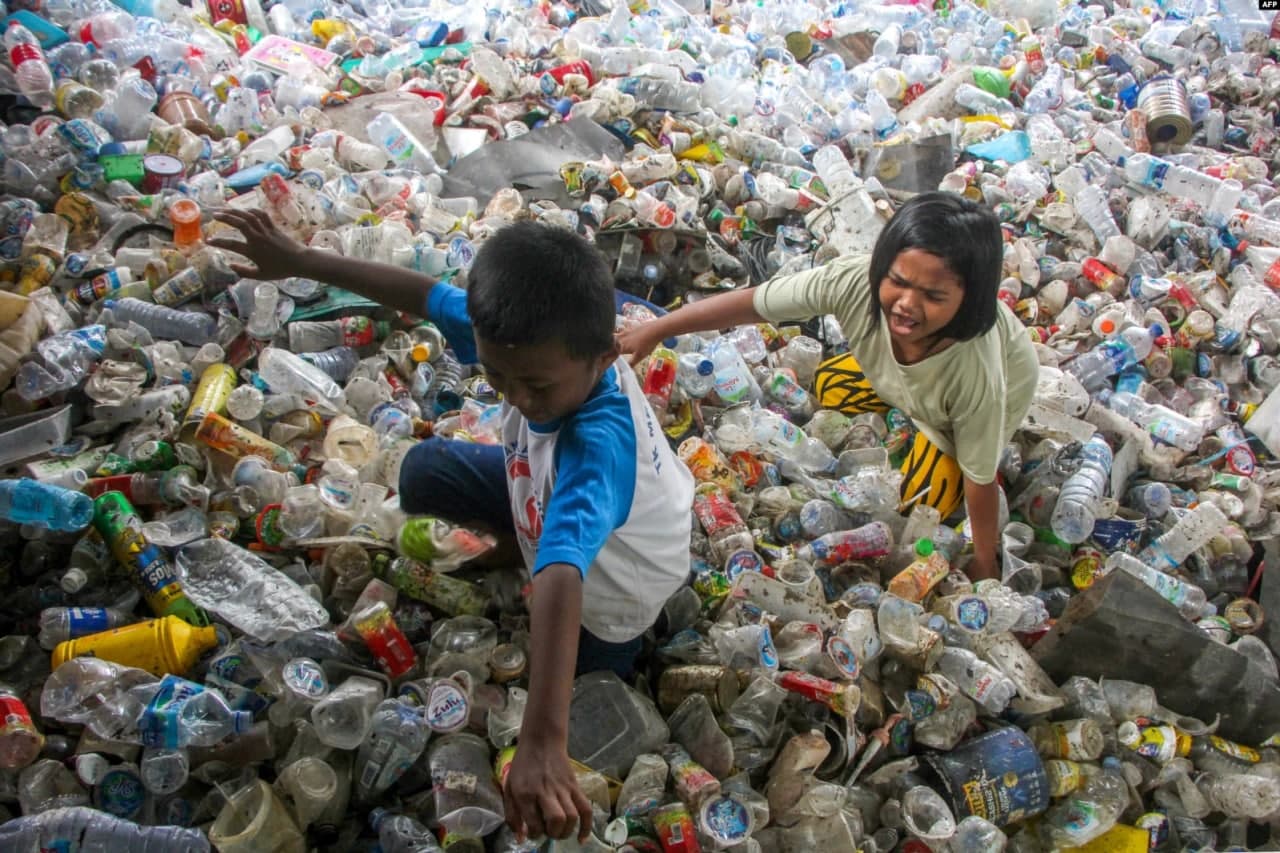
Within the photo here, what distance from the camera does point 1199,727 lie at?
7.25 feet

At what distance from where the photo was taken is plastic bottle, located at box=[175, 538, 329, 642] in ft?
6.55

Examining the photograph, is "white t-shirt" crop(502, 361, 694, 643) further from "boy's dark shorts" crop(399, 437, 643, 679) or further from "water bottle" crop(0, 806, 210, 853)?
"water bottle" crop(0, 806, 210, 853)

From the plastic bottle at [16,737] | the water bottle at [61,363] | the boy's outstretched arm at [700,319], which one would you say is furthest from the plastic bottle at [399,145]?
the plastic bottle at [16,737]

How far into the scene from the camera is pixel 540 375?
149cm

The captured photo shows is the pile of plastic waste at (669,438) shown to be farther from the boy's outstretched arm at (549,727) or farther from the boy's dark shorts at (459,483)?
the boy's outstretched arm at (549,727)

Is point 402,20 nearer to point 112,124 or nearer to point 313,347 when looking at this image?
point 112,124

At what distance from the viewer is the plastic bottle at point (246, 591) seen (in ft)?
6.55

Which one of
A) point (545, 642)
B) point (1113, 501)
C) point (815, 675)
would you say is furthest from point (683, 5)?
point (545, 642)

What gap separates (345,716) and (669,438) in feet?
4.43

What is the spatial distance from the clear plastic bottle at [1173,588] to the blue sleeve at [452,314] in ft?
6.17

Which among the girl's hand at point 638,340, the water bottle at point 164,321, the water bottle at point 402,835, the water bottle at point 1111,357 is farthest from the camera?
the water bottle at point 1111,357

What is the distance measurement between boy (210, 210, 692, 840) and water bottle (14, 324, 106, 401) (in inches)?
25.6

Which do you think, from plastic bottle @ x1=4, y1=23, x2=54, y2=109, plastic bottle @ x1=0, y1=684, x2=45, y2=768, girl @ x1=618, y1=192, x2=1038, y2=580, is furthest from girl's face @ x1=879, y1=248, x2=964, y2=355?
plastic bottle @ x1=4, y1=23, x2=54, y2=109

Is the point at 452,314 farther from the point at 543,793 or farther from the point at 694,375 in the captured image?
the point at 694,375
